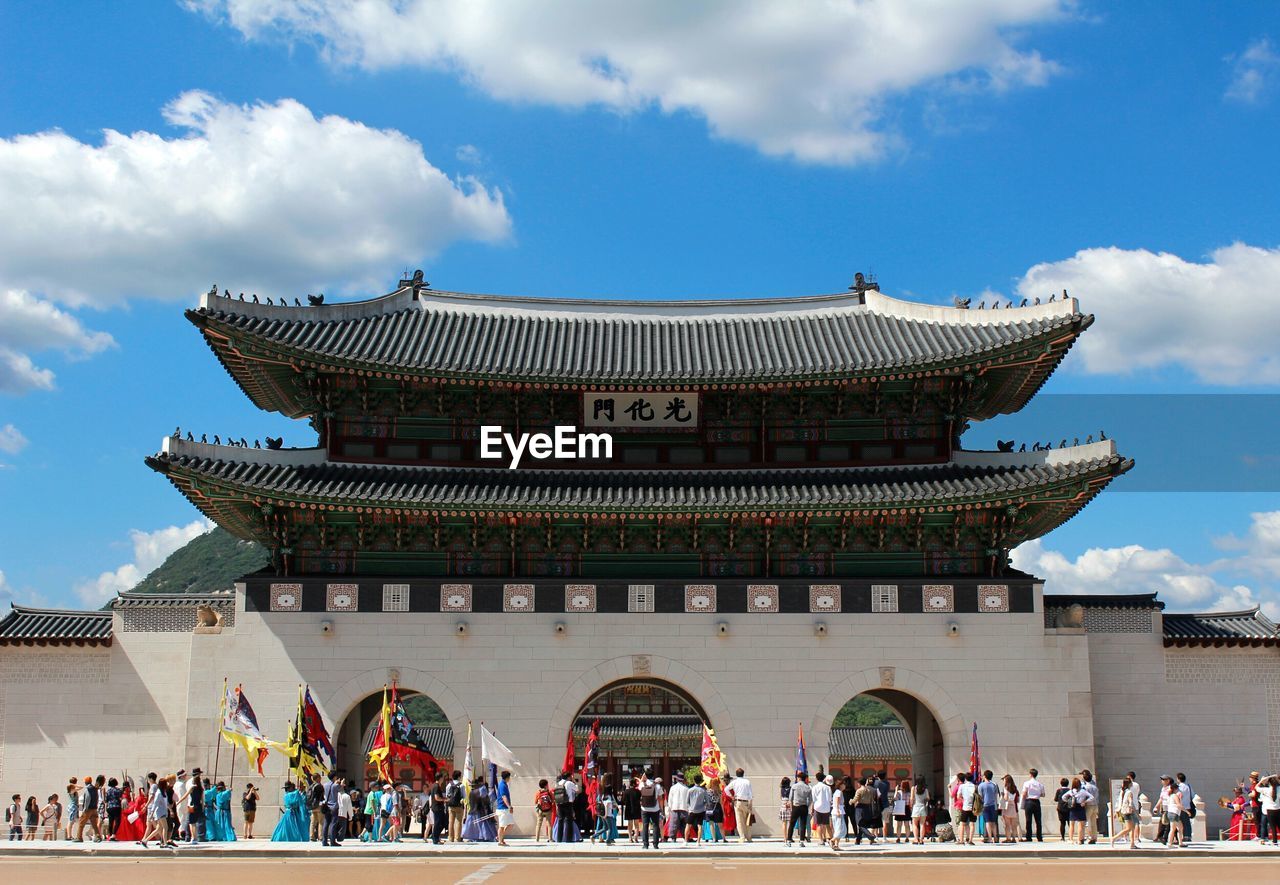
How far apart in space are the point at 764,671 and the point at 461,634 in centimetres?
692

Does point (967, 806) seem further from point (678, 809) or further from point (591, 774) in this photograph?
point (591, 774)

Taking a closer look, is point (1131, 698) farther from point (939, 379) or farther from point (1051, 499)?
point (939, 379)

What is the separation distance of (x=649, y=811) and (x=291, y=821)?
294 inches

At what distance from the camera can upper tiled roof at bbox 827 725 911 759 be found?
59.4m

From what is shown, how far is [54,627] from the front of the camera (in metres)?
32.3

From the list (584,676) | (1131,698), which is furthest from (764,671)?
(1131,698)

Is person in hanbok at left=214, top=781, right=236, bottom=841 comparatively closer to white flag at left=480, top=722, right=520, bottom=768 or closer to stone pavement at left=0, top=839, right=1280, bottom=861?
stone pavement at left=0, top=839, right=1280, bottom=861

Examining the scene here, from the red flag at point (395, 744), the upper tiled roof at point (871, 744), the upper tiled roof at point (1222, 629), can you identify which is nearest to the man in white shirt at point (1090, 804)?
the upper tiled roof at point (1222, 629)

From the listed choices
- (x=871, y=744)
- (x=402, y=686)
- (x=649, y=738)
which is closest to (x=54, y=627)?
(x=402, y=686)

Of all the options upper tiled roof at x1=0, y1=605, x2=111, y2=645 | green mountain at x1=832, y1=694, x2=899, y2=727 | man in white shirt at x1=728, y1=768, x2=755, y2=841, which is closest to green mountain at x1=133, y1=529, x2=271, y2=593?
green mountain at x1=832, y1=694, x2=899, y2=727

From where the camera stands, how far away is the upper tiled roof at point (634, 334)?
3114 centimetres

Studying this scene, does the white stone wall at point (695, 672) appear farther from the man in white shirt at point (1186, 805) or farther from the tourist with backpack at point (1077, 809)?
the man in white shirt at point (1186, 805)

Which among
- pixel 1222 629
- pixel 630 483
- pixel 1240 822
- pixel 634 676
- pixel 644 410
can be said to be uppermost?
pixel 644 410

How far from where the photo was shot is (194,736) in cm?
2978
